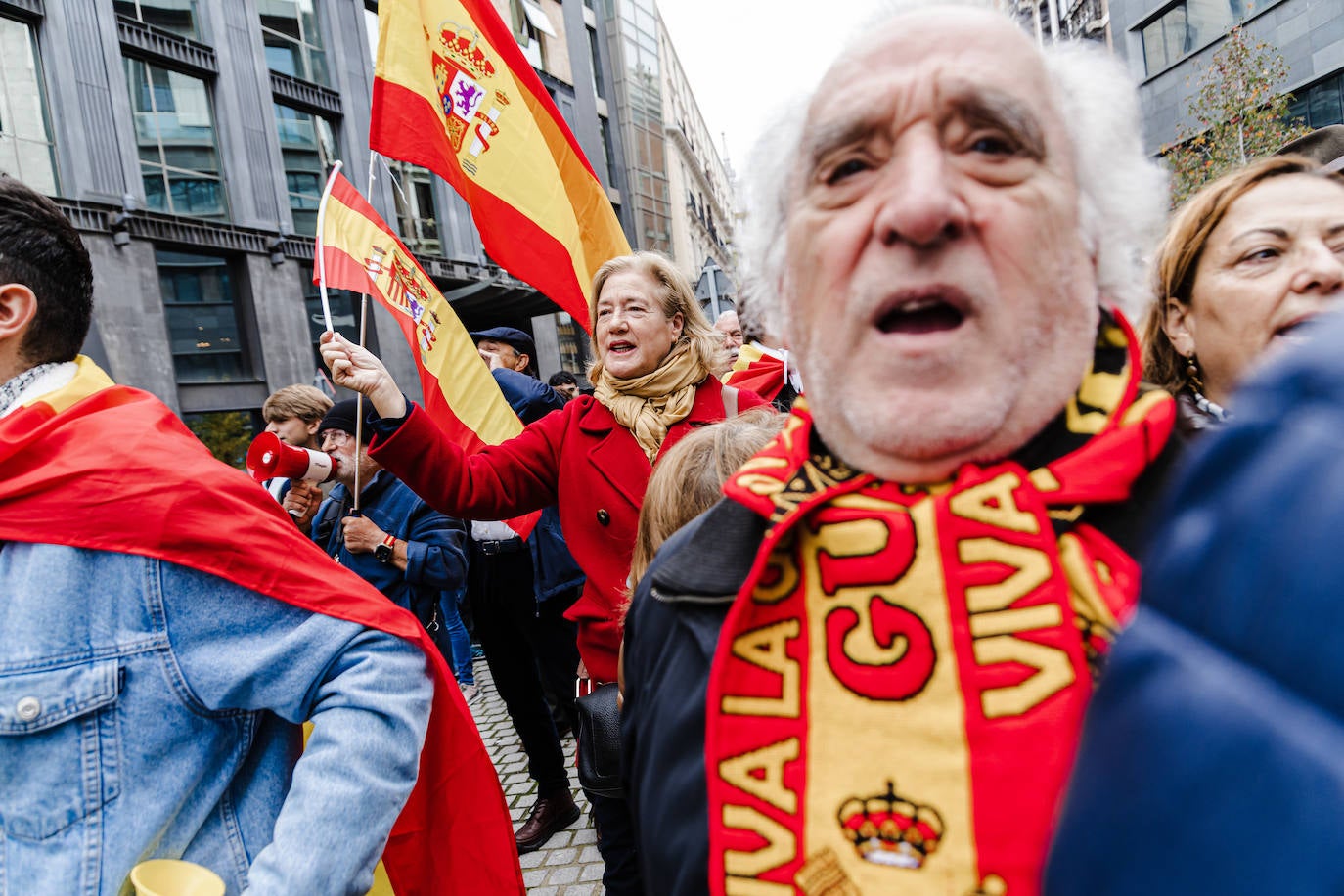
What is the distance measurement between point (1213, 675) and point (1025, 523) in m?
0.44

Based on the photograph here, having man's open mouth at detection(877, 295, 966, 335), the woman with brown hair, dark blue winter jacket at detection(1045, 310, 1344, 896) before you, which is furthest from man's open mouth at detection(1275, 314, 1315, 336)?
dark blue winter jacket at detection(1045, 310, 1344, 896)

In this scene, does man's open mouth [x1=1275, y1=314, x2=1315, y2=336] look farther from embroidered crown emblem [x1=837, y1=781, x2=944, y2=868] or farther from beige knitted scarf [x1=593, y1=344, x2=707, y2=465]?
beige knitted scarf [x1=593, y1=344, x2=707, y2=465]

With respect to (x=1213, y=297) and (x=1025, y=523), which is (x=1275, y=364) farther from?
(x=1213, y=297)

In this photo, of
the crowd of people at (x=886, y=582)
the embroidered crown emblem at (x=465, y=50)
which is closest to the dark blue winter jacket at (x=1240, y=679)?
the crowd of people at (x=886, y=582)

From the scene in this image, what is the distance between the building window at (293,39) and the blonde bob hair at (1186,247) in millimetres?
18696

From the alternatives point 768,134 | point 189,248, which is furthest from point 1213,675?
point 189,248

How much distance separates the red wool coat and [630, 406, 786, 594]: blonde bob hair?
1.65 feet

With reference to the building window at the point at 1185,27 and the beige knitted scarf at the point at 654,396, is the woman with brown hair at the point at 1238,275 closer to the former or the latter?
the beige knitted scarf at the point at 654,396

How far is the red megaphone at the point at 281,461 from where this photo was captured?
313cm

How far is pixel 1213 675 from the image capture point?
0.38m

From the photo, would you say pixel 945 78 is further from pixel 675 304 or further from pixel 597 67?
pixel 597 67

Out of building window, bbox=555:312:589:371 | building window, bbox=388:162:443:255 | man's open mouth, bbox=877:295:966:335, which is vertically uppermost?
building window, bbox=388:162:443:255

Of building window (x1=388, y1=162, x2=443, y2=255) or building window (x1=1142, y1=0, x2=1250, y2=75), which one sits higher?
building window (x1=1142, y1=0, x2=1250, y2=75)

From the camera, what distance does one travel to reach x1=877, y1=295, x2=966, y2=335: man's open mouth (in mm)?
921
